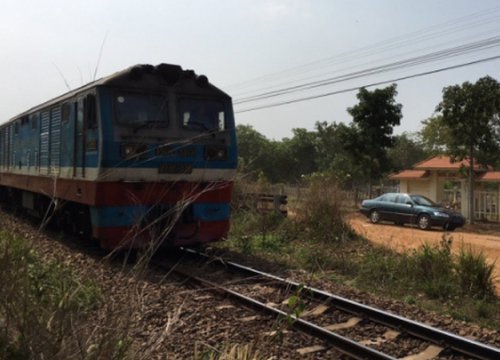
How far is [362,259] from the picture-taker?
34.8ft

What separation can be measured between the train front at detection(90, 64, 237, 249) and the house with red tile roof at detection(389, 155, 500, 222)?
56.6 feet

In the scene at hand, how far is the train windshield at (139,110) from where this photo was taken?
899 centimetres

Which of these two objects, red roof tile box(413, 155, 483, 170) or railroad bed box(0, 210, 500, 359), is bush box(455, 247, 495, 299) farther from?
red roof tile box(413, 155, 483, 170)

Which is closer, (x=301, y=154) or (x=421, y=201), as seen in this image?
(x=421, y=201)

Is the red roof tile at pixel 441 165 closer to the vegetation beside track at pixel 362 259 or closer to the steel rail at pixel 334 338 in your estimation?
the vegetation beside track at pixel 362 259

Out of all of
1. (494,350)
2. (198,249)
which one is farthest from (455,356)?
(198,249)

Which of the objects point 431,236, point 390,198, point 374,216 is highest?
point 390,198

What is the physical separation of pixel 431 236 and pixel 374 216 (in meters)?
4.69

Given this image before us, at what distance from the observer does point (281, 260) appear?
34.0 ft

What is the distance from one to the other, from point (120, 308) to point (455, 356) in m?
3.29

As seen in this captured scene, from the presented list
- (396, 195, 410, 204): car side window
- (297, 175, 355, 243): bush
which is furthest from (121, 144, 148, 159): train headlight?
(396, 195, 410, 204): car side window

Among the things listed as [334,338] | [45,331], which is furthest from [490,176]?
[45,331]

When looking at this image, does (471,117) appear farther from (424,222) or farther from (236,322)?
(236,322)

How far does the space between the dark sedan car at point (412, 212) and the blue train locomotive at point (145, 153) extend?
11765 mm
